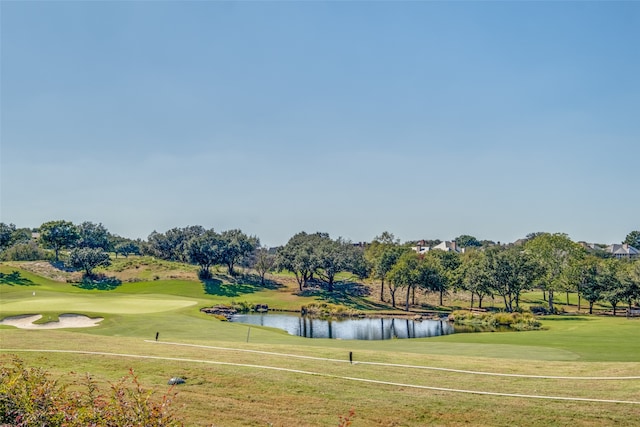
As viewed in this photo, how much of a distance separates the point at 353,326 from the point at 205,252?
51.6 m

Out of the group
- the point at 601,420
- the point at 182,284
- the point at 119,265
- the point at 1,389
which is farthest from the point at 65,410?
the point at 119,265

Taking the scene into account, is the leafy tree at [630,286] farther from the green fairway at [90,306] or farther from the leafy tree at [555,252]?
the green fairway at [90,306]

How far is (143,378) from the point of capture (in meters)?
16.9

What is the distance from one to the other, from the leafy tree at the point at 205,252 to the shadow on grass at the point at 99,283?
1505 centimetres

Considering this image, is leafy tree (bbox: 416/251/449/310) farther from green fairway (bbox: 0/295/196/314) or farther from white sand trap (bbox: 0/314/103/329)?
white sand trap (bbox: 0/314/103/329)

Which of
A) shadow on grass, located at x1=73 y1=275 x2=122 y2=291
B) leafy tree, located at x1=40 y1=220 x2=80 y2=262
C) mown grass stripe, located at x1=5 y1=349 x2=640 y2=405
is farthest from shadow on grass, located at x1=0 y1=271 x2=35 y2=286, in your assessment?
mown grass stripe, located at x1=5 y1=349 x2=640 y2=405

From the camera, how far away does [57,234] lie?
4545 inches

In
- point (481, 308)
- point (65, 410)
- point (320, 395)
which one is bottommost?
point (481, 308)

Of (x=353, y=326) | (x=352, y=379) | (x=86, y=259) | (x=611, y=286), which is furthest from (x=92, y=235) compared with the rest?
(x=352, y=379)

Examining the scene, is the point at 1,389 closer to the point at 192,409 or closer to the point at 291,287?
the point at 192,409

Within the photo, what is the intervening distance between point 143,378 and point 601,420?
13.9m

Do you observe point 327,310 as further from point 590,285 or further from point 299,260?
point 590,285

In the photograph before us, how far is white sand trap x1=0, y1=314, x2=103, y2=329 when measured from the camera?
4078 centimetres

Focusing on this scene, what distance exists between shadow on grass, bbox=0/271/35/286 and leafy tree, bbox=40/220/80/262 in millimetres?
23950
